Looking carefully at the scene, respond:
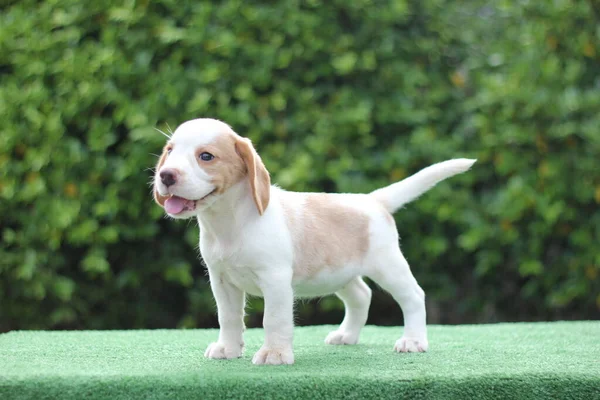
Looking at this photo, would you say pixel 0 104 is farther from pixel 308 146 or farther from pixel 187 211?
pixel 187 211

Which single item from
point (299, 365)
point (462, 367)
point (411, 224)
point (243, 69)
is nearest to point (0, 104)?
point (243, 69)

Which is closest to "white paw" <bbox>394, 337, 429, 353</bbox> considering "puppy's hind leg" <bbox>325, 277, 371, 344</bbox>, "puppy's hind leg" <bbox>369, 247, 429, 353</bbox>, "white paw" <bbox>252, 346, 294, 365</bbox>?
"puppy's hind leg" <bbox>369, 247, 429, 353</bbox>

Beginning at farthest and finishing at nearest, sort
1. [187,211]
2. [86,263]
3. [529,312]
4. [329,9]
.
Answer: [529,312] → [329,9] → [86,263] → [187,211]

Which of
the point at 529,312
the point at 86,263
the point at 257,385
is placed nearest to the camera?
the point at 257,385

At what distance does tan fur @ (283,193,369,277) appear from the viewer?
127 inches

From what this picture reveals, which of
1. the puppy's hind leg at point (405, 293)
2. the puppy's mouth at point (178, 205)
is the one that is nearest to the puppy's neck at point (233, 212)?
the puppy's mouth at point (178, 205)

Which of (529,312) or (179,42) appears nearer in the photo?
(179,42)

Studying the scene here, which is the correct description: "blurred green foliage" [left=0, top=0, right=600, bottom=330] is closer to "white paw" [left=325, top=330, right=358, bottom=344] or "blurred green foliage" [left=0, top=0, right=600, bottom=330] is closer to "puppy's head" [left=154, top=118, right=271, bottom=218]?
"white paw" [left=325, top=330, right=358, bottom=344]

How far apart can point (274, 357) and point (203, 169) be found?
0.73 meters

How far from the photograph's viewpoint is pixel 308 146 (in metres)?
5.16

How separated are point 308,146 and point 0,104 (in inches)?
74.8

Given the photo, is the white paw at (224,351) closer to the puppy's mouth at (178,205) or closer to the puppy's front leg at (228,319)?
the puppy's front leg at (228,319)

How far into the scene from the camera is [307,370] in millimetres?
2896

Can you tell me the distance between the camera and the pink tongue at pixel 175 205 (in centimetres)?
293
